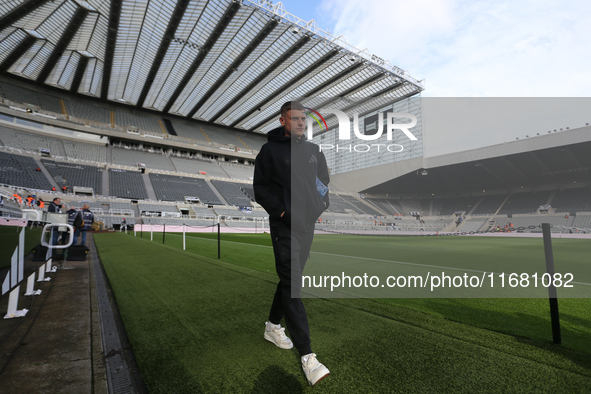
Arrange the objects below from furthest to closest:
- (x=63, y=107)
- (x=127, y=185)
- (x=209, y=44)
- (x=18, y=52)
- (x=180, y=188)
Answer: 1. (x=63, y=107)
2. (x=180, y=188)
3. (x=127, y=185)
4. (x=18, y=52)
5. (x=209, y=44)

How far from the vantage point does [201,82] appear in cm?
3622

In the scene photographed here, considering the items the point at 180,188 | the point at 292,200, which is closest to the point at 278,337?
the point at 292,200

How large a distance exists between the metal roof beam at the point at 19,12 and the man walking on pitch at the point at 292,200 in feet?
104

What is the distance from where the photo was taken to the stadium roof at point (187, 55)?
24.3m

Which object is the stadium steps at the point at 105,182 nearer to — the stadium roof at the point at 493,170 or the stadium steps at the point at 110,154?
the stadium steps at the point at 110,154

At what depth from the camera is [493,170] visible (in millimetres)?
38875

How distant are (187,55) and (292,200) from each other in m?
33.1

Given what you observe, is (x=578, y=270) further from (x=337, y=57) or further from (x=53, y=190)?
(x=53, y=190)

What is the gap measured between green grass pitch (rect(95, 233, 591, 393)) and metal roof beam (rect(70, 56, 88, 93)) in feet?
128

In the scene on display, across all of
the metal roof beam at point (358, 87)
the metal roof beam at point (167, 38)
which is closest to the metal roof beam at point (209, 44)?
the metal roof beam at point (167, 38)

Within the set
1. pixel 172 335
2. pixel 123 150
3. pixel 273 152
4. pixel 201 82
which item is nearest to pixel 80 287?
pixel 172 335

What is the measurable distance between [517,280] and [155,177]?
141ft

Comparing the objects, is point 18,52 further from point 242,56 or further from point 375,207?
point 375,207

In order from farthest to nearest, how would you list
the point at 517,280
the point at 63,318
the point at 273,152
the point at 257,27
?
the point at 257,27 → the point at 517,280 → the point at 63,318 → the point at 273,152
